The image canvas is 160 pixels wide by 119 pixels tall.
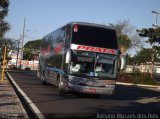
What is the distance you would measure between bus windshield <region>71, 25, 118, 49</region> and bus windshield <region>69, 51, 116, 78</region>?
0.57m

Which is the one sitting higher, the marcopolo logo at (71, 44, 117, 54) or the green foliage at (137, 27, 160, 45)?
the green foliage at (137, 27, 160, 45)

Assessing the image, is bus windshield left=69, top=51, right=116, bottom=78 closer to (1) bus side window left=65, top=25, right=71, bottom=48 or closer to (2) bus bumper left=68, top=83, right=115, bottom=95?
(2) bus bumper left=68, top=83, right=115, bottom=95

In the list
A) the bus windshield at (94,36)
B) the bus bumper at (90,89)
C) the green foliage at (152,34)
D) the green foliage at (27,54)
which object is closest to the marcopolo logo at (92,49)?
the bus windshield at (94,36)

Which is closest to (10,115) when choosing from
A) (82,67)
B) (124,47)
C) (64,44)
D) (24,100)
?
(24,100)

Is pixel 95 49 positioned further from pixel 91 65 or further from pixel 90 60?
pixel 91 65

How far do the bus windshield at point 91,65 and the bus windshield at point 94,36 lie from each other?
568 millimetres

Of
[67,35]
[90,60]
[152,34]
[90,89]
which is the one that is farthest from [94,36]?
[152,34]

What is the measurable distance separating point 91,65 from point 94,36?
5.11ft

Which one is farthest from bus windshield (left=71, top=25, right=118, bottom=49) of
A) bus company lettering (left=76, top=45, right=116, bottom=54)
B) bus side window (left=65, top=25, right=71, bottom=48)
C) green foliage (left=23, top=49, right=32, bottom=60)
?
green foliage (left=23, top=49, right=32, bottom=60)

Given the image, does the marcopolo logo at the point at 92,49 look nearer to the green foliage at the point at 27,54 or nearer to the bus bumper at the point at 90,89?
the bus bumper at the point at 90,89

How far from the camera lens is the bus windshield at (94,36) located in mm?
21047

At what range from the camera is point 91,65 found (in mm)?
20750

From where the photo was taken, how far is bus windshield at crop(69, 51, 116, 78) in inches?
816

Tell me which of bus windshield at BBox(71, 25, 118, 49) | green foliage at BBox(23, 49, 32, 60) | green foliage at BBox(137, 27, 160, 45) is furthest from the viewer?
green foliage at BBox(23, 49, 32, 60)
